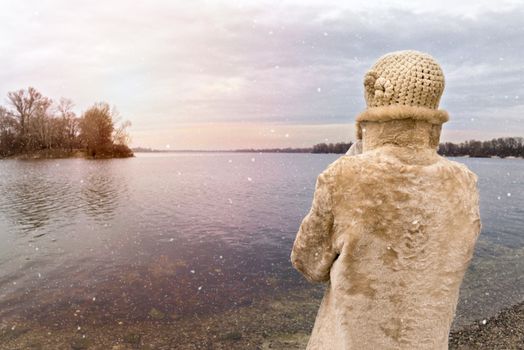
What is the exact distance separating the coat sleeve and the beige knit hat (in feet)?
1.68

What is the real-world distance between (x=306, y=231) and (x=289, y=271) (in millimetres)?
10907

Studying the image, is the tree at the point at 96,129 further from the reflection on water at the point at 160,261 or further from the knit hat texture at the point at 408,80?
the knit hat texture at the point at 408,80

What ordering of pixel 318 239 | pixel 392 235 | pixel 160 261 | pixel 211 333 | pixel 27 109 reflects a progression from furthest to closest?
pixel 27 109 < pixel 160 261 < pixel 211 333 < pixel 318 239 < pixel 392 235

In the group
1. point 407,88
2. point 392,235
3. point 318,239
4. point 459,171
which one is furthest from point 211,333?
point 407,88

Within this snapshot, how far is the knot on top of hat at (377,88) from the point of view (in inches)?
77.0

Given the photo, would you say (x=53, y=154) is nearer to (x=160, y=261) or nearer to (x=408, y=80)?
(x=160, y=261)

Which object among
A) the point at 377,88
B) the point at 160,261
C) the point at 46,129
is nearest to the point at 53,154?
the point at 46,129

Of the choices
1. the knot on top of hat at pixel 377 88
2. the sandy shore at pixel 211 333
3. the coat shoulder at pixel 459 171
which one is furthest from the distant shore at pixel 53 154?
the coat shoulder at pixel 459 171

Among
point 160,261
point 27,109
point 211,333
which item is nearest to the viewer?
point 211,333

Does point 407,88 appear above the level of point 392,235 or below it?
above

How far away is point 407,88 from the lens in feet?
6.32

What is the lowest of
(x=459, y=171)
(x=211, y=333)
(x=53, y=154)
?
(x=211, y=333)

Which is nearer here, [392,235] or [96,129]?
[392,235]

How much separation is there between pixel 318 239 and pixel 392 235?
1.26 feet
